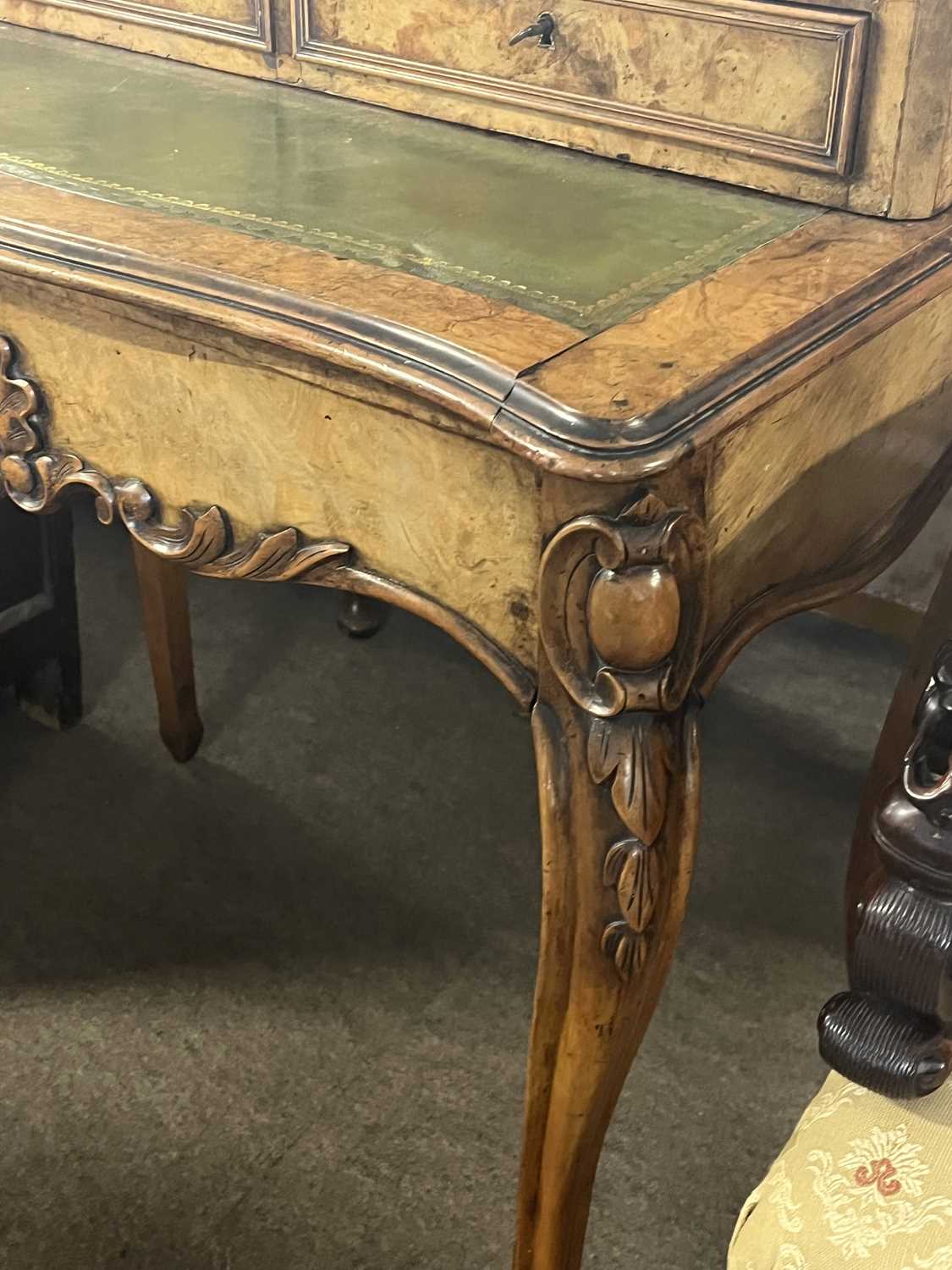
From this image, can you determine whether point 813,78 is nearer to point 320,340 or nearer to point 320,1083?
point 320,340

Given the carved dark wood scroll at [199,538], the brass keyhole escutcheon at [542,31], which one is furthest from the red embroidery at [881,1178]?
the brass keyhole escutcheon at [542,31]

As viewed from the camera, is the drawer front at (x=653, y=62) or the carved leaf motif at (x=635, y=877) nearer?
the carved leaf motif at (x=635, y=877)

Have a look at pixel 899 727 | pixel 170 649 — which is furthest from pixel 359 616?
pixel 899 727

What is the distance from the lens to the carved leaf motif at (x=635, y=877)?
64 centimetres

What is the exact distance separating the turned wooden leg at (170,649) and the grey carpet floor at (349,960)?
0.04m

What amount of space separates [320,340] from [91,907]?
83 cm

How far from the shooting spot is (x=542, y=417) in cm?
56

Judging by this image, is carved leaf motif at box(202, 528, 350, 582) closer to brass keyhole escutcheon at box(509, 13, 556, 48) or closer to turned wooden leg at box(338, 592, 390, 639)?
brass keyhole escutcheon at box(509, 13, 556, 48)

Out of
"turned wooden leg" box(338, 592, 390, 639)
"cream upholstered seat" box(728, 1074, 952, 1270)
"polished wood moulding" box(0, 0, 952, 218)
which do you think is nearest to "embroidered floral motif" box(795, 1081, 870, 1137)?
"cream upholstered seat" box(728, 1074, 952, 1270)

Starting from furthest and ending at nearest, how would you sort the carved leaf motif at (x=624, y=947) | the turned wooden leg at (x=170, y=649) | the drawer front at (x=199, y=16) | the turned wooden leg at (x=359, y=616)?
the turned wooden leg at (x=359, y=616) → the turned wooden leg at (x=170, y=649) → the drawer front at (x=199, y=16) → the carved leaf motif at (x=624, y=947)

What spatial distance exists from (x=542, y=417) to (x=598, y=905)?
0.25m

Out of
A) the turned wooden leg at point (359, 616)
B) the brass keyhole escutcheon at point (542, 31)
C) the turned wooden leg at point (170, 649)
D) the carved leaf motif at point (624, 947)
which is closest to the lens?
the carved leaf motif at point (624, 947)

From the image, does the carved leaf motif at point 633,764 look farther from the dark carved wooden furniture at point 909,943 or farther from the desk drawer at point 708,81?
the desk drawer at point 708,81

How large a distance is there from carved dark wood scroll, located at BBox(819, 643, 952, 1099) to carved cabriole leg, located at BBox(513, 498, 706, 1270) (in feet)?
0.33
